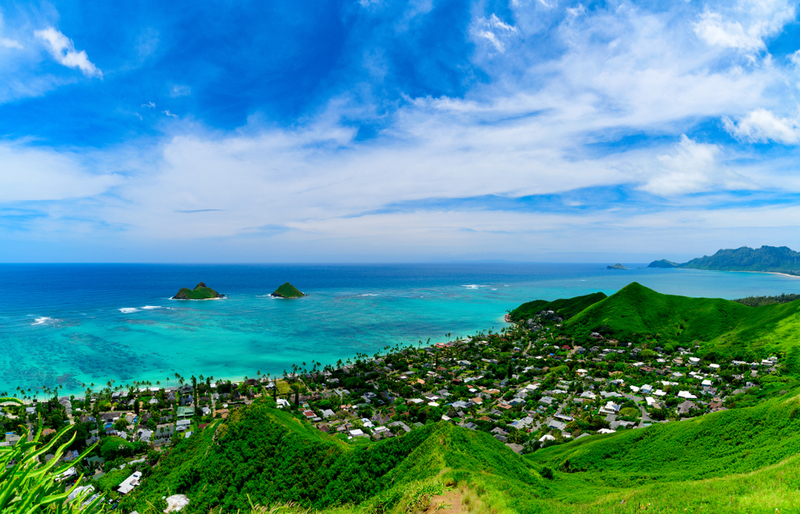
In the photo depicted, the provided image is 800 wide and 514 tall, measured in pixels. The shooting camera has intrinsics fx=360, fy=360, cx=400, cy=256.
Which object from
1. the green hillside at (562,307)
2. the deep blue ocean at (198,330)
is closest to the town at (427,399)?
the deep blue ocean at (198,330)

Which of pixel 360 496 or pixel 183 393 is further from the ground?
pixel 360 496

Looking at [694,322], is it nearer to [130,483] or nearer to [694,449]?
[694,449]

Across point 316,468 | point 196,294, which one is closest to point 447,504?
point 316,468

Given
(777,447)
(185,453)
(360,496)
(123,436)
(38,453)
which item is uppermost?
(38,453)

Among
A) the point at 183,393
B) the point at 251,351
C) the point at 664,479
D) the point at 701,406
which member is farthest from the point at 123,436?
the point at 701,406

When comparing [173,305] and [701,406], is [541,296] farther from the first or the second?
[173,305]

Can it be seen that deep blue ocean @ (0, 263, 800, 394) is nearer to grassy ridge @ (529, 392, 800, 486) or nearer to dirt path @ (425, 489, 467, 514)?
grassy ridge @ (529, 392, 800, 486)
